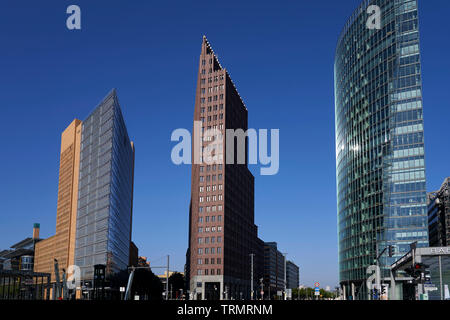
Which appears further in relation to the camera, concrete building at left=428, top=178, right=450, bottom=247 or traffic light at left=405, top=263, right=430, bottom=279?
concrete building at left=428, top=178, right=450, bottom=247

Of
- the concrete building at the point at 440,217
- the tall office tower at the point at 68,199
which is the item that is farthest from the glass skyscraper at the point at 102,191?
the concrete building at the point at 440,217

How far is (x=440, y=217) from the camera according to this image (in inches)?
6447

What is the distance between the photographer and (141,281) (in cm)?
18812

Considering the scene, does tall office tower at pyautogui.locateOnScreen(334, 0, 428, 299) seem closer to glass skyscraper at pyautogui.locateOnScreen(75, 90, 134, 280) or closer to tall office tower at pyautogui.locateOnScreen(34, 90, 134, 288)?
glass skyscraper at pyautogui.locateOnScreen(75, 90, 134, 280)

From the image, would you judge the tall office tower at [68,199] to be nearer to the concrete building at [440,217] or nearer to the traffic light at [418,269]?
A: the concrete building at [440,217]

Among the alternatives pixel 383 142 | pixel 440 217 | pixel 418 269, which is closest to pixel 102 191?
pixel 383 142

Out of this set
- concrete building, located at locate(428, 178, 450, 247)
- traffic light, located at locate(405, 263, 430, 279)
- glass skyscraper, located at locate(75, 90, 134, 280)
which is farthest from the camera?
concrete building, located at locate(428, 178, 450, 247)

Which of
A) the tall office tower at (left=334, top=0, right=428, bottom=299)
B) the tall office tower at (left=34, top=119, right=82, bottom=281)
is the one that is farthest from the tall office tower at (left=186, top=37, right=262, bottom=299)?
the tall office tower at (left=34, top=119, right=82, bottom=281)

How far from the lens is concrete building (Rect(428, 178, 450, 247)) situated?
502 feet

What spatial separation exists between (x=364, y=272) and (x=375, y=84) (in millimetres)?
47729

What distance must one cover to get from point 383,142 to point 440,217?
53931 mm

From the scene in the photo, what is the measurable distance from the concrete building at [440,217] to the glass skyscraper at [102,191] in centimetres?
9768
